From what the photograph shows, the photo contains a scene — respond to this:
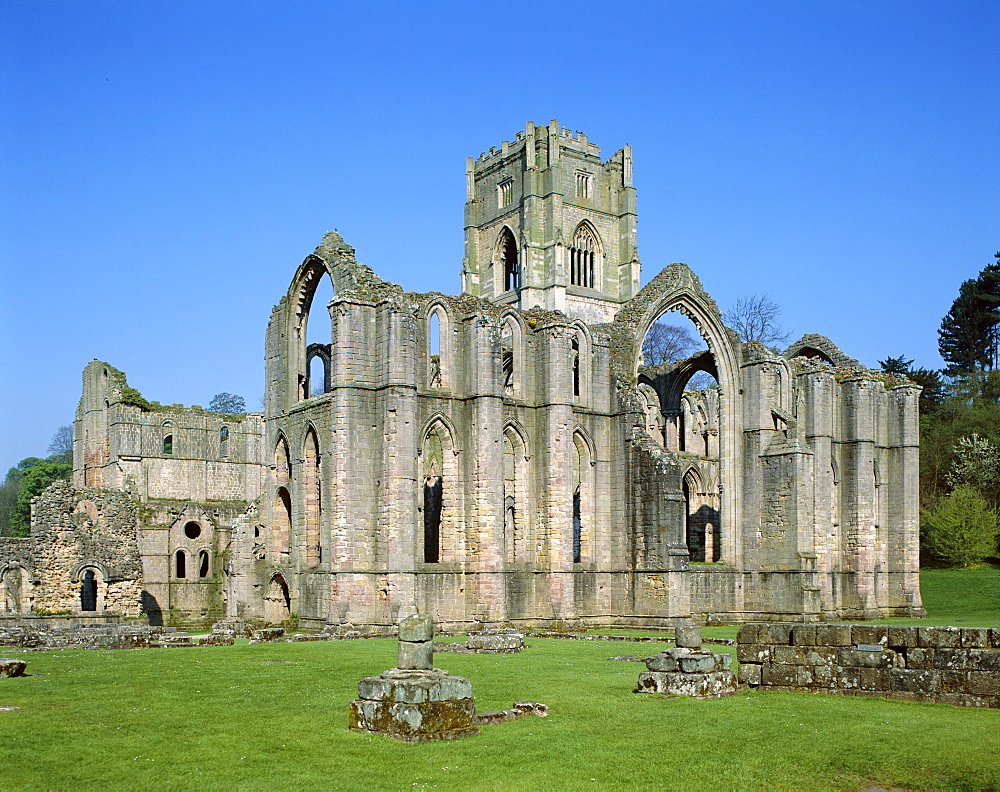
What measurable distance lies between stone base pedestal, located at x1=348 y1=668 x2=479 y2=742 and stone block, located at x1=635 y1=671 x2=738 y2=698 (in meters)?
3.40

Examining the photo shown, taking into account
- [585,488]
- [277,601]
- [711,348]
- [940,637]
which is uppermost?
[711,348]

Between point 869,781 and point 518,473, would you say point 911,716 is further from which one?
point 518,473

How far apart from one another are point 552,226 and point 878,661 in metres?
55.2

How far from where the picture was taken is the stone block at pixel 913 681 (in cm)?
1251

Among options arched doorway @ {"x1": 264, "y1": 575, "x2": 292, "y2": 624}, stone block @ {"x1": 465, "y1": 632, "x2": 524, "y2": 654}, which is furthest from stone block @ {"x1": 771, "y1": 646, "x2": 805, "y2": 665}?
arched doorway @ {"x1": 264, "y1": 575, "x2": 292, "y2": 624}

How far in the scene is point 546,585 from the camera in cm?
2734

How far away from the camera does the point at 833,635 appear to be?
1341 cm

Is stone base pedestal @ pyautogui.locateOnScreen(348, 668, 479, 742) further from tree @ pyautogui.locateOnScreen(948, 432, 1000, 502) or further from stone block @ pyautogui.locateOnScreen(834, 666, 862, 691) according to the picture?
tree @ pyautogui.locateOnScreen(948, 432, 1000, 502)

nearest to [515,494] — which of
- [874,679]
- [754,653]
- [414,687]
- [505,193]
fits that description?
[754,653]

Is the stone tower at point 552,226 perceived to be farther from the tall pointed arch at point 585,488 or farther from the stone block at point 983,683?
the stone block at point 983,683

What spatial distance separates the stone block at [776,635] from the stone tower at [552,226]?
2011 inches

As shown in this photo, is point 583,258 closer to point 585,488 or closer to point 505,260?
point 505,260

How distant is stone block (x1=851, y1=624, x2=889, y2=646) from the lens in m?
13.0

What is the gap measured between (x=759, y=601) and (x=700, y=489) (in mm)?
6642
